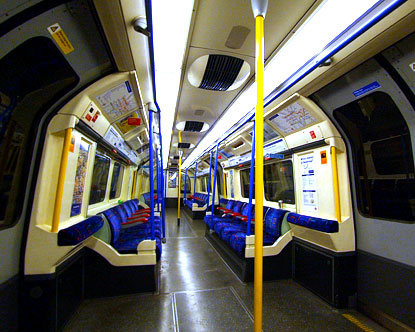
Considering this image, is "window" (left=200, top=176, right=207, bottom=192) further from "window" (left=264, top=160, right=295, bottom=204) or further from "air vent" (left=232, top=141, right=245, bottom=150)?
"window" (left=264, top=160, right=295, bottom=204)

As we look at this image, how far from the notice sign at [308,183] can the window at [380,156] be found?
23.2 inches

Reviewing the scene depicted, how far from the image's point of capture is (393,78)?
6.25 ft

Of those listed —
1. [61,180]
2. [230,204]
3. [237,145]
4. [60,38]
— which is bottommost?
[230,204]

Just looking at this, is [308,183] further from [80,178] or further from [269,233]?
[80,178]

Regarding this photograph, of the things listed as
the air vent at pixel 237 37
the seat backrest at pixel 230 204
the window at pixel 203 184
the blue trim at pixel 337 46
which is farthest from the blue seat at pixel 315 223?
the window at pixel 203 184

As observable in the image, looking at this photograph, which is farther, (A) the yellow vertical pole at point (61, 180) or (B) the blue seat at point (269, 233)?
(B) the blue seat at point (269, 233)

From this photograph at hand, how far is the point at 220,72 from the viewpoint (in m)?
2.47

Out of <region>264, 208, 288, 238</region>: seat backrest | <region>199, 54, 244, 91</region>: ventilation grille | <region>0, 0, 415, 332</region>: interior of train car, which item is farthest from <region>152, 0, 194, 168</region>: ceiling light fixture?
<region>264, 208, 288, 238</region>: seat backrest

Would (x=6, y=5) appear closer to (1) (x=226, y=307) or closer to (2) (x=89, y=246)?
(2) (x=89, y=246)

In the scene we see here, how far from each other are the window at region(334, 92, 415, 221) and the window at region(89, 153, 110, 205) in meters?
4.25

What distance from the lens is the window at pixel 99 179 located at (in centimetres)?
388

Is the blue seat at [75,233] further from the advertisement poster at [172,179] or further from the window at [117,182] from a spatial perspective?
the advertisement poster at [172,179]

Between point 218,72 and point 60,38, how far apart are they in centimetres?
161

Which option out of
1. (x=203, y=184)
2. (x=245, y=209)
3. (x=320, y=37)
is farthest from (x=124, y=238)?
(x=203, y=184)
